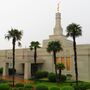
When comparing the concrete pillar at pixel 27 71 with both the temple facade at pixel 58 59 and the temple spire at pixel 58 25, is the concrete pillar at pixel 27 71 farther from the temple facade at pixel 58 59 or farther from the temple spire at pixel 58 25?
the temple spire at pixel 58 25

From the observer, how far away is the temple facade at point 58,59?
5722cm

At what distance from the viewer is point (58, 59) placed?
64938 mm

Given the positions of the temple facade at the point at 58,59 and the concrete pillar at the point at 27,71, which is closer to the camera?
the temple facade at the point at 58,59

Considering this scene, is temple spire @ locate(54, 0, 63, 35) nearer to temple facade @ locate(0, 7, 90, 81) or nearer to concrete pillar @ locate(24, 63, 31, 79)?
temple facade @ locate(0, 7, 90, 81)

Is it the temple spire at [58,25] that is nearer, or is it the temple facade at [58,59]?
the temple facade at [58,59]

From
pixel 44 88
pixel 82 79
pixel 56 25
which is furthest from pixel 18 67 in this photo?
pixel 44 88

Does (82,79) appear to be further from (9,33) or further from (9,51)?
(9,51)

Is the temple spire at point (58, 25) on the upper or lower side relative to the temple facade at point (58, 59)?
upper

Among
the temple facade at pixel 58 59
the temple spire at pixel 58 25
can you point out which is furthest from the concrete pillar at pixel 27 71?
the temple spire at pixel 58 25

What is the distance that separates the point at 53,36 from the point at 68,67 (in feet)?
39.8

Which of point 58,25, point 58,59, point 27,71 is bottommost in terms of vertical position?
point 27,71

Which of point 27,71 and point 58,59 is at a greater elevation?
point 58,59

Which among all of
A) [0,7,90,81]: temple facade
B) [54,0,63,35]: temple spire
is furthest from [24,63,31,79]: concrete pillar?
[54,0,63,35]: temple spire

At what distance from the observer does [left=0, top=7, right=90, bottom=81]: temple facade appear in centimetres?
5722
